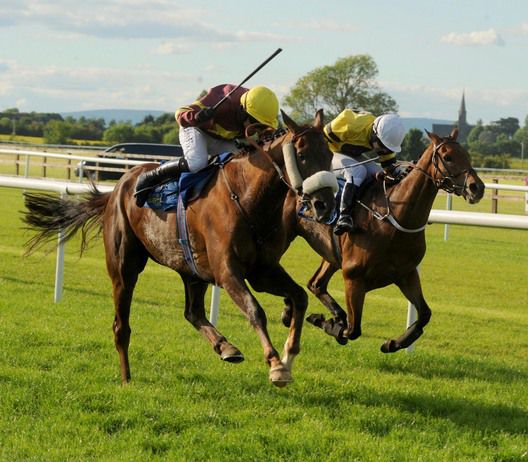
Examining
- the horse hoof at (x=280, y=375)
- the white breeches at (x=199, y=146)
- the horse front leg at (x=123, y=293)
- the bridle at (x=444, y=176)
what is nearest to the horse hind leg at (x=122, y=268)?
the horse front leg at (x=123, y=293)

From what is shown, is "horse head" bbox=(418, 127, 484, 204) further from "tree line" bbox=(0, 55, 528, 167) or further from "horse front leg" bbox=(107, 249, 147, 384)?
"tree line" bbox=(0, 55, 528, 167)

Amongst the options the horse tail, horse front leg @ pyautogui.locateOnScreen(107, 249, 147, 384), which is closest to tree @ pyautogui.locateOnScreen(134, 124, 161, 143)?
the horse tail

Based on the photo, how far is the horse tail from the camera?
Answer: 21.8ft

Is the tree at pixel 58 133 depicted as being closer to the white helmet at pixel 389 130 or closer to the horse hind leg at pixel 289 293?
the white helmet at pixel 389 130

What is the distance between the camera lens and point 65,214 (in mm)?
6770

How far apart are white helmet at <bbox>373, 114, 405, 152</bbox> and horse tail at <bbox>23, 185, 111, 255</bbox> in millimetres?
2040

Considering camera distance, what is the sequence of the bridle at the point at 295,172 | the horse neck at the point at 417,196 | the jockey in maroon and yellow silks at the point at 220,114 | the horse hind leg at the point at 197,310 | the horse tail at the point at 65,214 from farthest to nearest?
the horse tail at the point at 65,214, the horse neck at the point at 417,196, the jockey in maroon and yellow silks at the point at 220,114, the horse hind leg at the point at 197,310, the bridle at the point at 295,172

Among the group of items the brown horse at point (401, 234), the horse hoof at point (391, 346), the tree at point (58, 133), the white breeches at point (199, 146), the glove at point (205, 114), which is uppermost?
the tree at point (58, 133)

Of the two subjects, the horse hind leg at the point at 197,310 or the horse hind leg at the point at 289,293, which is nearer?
the horse hind leg at the point at 289,293

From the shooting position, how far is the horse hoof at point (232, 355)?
4.70 metres

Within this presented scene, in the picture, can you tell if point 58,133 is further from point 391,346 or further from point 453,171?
point 391,346

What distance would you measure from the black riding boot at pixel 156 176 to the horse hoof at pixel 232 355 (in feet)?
4.36

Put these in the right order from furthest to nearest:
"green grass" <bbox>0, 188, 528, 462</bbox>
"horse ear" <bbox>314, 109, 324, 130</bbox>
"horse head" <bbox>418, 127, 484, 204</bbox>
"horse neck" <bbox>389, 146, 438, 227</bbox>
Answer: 1. "horse neck" <bbox>389, 146, 438, 227</bbox>
2. "horse head" <bbox>418, 127, 484, 204</bbox>
3. "horse ear" <bbox>314, 109, 324, 130</bbox>
4. "green grass" <bbox>0, 188, 528, 462</bbox>

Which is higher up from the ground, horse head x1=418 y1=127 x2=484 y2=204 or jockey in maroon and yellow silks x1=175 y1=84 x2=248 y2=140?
jockey in maroon and yellow silks x1=175 y1=84 x2=248 y2=140
